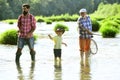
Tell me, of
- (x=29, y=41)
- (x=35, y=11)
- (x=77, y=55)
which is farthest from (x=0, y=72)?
(x=35, y=11)

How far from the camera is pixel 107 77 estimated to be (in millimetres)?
11039

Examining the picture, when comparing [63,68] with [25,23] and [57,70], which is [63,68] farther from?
[25,23]

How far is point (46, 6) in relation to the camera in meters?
145

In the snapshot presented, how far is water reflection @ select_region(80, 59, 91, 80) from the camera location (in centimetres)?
1111

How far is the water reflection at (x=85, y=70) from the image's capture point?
437 inches

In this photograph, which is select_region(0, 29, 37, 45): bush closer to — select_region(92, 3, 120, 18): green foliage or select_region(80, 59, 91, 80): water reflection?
select_region(80, 59, 91, 80): water reflection

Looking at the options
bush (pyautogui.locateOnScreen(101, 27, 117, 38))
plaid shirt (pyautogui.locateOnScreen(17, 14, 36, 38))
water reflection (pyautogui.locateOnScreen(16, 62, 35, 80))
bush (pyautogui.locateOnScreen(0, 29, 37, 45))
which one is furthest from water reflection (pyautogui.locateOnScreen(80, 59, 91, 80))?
bush (pyautogui.locateOnScreen(101, 27, 117, 38))

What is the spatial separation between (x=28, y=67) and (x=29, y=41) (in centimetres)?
97

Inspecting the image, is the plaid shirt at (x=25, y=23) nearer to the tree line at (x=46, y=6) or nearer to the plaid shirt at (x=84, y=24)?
the plaid shirt at (x=84, y=24)

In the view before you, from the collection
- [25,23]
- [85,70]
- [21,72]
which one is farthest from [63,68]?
[25,23]

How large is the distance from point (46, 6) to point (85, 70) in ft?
437

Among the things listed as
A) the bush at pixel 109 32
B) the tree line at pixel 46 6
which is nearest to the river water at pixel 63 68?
the bush at pixel 109 32

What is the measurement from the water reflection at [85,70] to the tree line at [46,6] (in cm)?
10090

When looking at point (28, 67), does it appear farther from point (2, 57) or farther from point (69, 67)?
point (2, 57)
